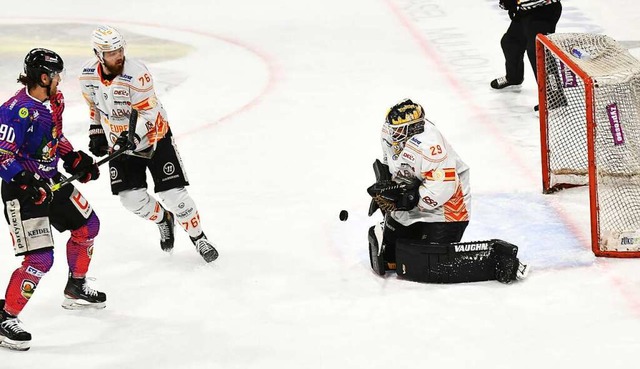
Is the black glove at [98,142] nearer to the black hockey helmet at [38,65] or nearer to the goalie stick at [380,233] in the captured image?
the black hockey helmet at [38,65]

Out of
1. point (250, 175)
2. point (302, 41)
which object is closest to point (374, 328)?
point (250, 175)

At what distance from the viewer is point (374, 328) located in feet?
13.5

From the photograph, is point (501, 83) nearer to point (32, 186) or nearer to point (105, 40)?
point (105, 40)

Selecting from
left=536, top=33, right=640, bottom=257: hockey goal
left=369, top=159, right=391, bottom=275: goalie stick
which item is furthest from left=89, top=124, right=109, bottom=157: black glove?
left=536, top=33, right=640, bottom=257: hockey goal

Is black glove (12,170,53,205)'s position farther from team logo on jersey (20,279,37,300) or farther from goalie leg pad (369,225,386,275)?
goalie leg pad (369,225,386,275)

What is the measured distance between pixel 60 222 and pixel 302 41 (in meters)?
4.69

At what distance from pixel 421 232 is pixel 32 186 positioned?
1606 mm

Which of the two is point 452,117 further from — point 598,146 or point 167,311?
point 167,311

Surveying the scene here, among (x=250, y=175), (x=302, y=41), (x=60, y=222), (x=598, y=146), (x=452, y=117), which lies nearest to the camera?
(x=60, y=222)

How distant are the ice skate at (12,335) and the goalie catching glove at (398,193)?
58.0 inches

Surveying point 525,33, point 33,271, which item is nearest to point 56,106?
point 33,271

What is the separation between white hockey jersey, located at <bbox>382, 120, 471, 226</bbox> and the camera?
4.37 meters

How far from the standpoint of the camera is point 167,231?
4938 millimetres

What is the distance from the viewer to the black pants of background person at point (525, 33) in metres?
6.73
